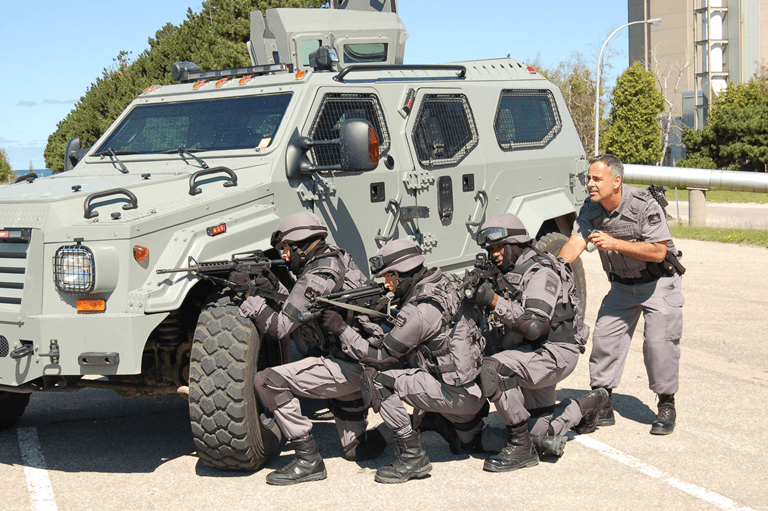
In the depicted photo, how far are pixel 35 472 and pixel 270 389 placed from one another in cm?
154

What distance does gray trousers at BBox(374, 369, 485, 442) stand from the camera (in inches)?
188

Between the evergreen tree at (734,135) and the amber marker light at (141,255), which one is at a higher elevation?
the amber marker light at (141,255)

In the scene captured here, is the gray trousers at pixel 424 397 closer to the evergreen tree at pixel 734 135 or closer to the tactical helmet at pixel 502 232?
the tactical helmet at pixel 502 232

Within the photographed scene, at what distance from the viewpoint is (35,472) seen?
16.7 ft

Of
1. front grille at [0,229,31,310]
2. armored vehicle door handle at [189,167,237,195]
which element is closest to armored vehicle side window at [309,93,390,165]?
armored vehicle door handle at [189,167,237,195]

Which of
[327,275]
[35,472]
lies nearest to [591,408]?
[327,275]

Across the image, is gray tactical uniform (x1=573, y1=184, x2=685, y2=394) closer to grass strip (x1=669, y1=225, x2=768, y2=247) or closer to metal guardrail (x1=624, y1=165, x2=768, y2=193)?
grass strip (x1=669, y1=225, x2=768, y2=247)

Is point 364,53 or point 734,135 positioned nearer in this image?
point 364,53

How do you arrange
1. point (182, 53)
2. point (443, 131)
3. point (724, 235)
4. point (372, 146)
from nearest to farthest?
point (372, 146)
point (443, 131)
point (724, 235)
point (182, 53)

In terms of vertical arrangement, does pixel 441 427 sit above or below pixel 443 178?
below

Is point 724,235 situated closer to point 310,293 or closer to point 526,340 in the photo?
point 526,340

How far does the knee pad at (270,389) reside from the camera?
468 centimetres

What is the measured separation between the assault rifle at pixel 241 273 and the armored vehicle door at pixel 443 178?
1.60m

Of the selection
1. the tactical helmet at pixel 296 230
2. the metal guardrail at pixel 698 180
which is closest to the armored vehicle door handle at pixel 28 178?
the tactical helmet at pixel 296 230
